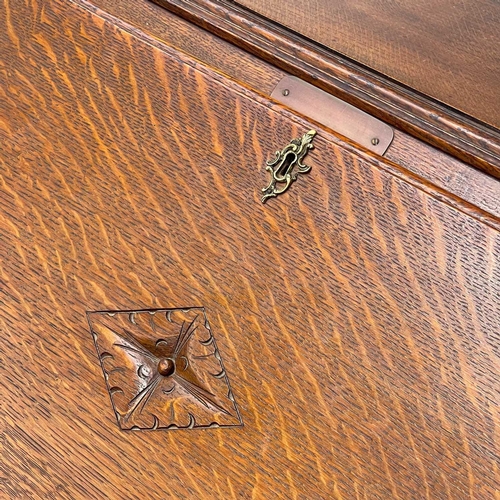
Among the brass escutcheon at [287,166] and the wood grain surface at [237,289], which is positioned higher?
the brass escutcheon at [287,166]

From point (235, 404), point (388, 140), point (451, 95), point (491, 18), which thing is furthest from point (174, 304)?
point (491, 18)

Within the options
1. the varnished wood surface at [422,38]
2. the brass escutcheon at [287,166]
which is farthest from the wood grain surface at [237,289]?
the varnished wood surface at [422,38]

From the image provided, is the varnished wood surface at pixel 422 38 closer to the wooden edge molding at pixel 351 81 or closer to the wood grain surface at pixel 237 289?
the wooden edge molding at pixel 351 81

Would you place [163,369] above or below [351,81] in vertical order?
below

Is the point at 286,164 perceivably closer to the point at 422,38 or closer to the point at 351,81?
the point at 351,81

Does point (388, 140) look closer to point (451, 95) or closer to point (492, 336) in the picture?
point (451, 95)

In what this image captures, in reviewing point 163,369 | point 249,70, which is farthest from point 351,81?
point 163,369

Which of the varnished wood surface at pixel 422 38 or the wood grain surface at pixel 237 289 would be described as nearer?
the wood grain surface at pixel 237 289

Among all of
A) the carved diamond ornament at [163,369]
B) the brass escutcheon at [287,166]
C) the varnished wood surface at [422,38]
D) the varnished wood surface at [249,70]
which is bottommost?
the carved diamond ornament at [163,369]
